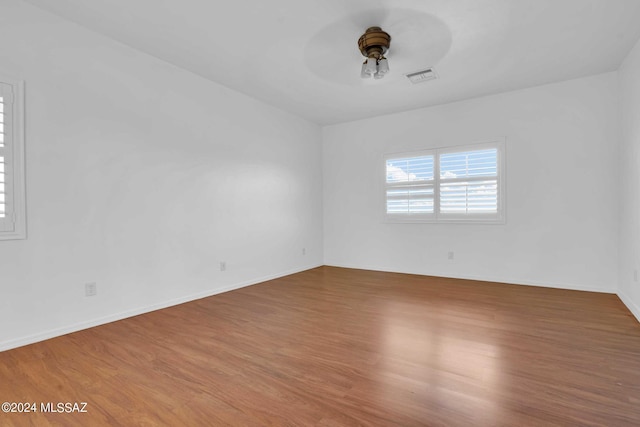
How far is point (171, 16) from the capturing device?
259cm

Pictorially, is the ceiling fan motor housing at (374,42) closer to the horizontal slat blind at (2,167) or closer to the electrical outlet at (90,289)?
the horizontal slat blind at (2,167)

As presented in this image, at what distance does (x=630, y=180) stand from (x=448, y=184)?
201 cm

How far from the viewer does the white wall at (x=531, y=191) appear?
3791 millimetres

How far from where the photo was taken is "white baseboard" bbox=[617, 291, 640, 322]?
9.40 feet

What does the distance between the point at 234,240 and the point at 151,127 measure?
1724 mm

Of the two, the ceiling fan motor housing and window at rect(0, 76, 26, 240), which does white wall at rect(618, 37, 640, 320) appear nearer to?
the ceiling fan motor housing

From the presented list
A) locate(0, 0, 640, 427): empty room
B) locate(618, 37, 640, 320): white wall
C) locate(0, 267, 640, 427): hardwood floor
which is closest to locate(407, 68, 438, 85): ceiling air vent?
locate(0, 0, 640, 427): empty room

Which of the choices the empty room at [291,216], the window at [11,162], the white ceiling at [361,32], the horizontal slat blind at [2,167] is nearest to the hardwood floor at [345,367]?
the empty room at [291,216]

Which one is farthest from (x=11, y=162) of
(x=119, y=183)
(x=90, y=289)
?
(x=90, y=289)

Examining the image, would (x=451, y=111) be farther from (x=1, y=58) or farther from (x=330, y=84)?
(x=1, y=58)

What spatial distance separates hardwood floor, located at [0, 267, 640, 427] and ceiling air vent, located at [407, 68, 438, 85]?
273cm

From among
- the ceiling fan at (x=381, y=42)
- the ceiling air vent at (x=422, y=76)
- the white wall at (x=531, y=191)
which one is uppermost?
the ceiling air vent at (x=422, y=76)

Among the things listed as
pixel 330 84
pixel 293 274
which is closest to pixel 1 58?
pixel 330 84

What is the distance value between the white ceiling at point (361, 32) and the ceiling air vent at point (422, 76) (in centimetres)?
9
